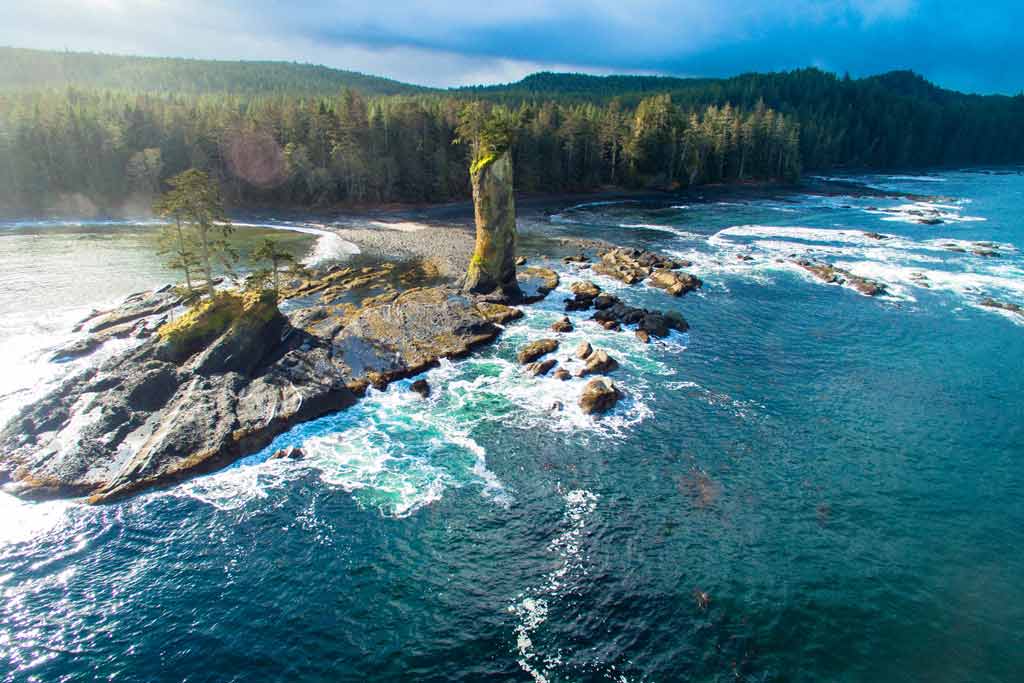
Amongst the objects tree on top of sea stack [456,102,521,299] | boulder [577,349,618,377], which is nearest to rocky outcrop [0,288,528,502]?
tree on top of sea stack [456,102,521,299]

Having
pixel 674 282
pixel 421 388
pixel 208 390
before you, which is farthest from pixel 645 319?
pixel 208 390

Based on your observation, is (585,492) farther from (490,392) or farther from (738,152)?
(738,152)

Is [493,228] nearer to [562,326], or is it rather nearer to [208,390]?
[562,326]

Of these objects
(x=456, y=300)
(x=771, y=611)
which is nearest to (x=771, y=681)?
(x=771, y=611)

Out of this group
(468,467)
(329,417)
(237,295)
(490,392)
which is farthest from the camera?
(237,295)

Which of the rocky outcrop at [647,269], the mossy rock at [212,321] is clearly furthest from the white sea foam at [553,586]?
the rocky outcrop at [647,269]

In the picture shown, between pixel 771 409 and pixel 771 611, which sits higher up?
pixel 771 409

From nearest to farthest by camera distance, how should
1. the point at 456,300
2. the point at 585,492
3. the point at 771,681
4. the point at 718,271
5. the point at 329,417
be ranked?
the point at 771,681 < the point at 585,492 < the point at 329,417 < the point at 456,300 < the point at 718,271
